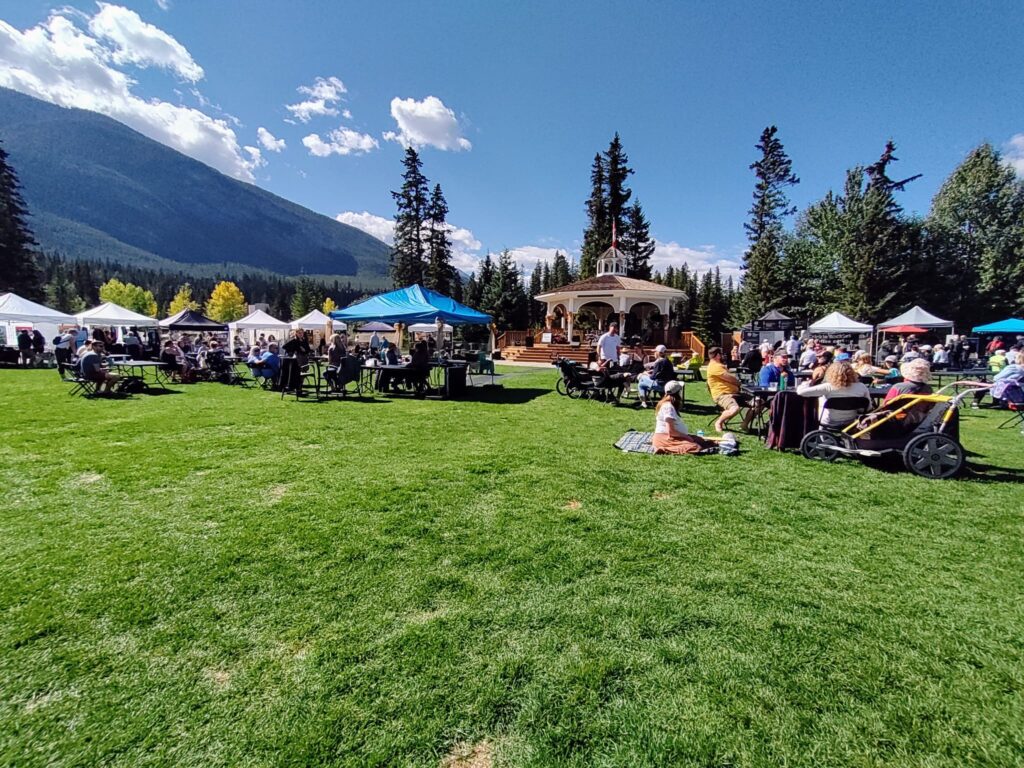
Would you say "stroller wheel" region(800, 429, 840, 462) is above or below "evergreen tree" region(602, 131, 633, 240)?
below

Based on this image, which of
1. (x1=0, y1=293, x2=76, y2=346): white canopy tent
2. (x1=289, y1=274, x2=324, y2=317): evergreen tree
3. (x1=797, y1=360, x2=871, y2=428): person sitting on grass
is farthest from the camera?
(x1=289, y1=274, x2=324, y2=317): evergreen tree

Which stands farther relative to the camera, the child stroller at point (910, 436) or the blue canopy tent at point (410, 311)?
the blue canopy tent at point (410, 311)

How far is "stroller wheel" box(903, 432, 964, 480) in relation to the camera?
5168mm

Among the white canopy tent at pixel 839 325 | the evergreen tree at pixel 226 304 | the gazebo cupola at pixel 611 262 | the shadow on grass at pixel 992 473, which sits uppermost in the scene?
the evergreen tree at pixel 226 304

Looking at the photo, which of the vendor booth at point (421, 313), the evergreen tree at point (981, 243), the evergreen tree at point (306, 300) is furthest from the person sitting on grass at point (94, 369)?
the evergreen tree at point (306, 300)

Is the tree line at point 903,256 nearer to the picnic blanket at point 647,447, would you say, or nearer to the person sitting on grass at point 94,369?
the picnic blanket at point 647,447

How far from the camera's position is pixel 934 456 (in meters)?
5.26

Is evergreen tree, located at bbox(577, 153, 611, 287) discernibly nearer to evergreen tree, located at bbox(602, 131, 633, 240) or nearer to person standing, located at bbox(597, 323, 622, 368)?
evergreen tree, located at bbox(602, 131, 633, 240)

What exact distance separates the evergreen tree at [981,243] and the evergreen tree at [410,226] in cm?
3873

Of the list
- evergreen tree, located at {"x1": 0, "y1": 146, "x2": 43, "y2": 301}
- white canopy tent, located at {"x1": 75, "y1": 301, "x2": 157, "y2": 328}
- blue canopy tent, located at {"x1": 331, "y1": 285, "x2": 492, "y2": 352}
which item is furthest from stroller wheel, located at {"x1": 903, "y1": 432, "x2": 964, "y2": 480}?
evergreen tree, located at {"x1": 0, "y1": 146, "x2": 43, "y2": 301}

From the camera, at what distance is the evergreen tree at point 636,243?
133 ft

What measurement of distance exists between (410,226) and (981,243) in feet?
140

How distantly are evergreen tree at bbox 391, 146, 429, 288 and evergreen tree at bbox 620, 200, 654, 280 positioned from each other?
17875 millimetres

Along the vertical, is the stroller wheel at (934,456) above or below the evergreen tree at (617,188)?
below
